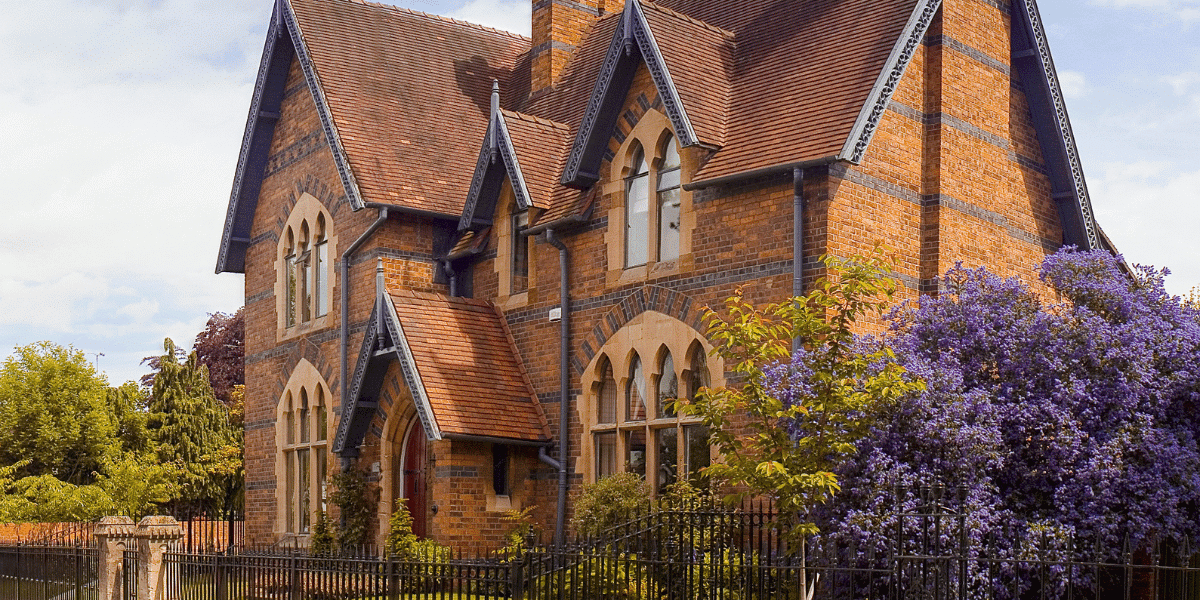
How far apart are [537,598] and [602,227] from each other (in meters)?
8.47

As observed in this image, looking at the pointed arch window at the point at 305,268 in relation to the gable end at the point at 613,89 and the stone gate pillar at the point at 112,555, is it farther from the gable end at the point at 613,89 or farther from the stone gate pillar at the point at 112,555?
the stone gate pillar at the point at 112,555

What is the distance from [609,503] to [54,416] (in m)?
26.6

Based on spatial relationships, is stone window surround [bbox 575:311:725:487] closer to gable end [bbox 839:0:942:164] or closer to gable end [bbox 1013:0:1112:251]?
gable end [bbox 839:0:942:164]

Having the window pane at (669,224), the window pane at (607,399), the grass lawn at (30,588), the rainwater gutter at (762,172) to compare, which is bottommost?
the grass lawn at (30,588)

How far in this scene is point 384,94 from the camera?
83.7 ft

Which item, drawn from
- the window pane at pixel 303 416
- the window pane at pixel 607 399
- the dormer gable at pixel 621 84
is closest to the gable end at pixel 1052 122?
the dormer gable at pixel 621 84

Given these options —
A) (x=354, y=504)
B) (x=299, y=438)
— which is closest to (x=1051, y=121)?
(x=354, y=504)

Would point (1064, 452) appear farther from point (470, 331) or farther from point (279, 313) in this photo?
point (279, 313)

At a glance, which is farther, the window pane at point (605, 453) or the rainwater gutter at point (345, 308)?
the rainwater gutter at point (345, 308)

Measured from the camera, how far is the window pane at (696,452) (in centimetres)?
1866

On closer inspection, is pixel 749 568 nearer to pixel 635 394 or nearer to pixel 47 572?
pixel 635 394

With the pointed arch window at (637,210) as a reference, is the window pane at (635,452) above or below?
below

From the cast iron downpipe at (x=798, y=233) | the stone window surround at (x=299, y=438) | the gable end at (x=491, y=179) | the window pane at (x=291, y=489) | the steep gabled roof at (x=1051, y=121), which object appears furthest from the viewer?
the window pane at (x=291, y=489)

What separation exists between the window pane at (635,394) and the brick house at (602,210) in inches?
1.3
